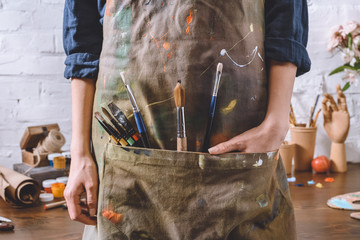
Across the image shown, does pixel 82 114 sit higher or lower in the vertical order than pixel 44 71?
lower

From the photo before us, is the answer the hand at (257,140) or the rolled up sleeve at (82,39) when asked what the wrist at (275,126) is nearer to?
the hand at (257,140)

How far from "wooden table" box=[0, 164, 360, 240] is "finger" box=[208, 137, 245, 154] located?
496 millimetres

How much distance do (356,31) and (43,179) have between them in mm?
1306

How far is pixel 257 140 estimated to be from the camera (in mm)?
537

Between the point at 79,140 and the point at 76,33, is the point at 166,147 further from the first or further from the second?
the point at 76,33

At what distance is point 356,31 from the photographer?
4.60ft

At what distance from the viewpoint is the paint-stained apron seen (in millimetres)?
506

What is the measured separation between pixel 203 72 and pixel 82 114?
229 millimetres

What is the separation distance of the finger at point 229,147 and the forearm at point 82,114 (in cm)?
23

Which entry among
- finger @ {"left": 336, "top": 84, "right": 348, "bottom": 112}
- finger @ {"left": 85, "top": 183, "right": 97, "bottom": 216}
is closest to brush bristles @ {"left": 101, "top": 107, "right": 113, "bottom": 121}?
finger @ {"left": 85, "top": 183, "right": 97, "bottom": 216}

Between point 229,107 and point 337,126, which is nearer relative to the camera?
point 229,107

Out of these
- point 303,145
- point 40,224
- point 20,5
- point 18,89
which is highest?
point 20,5

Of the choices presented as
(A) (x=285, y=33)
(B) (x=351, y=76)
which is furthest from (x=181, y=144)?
(B) (x=351, y=76)

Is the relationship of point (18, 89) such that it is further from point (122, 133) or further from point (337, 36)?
point (337, 36)
